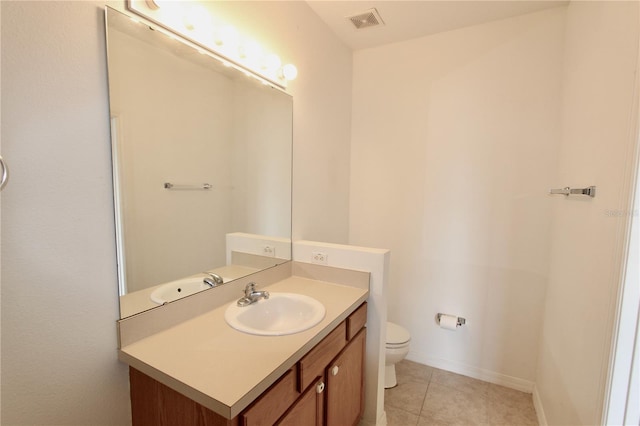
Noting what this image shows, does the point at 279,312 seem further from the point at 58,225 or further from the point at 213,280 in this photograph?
the point at 58,225

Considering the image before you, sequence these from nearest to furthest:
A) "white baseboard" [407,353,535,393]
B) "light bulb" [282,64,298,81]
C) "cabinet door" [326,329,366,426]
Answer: "cabinet door" [326,329,366,426] → "light bulb" [282,64,298,81] → "white baseboard" [407,353,535,393]

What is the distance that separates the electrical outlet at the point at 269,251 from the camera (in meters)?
1.72

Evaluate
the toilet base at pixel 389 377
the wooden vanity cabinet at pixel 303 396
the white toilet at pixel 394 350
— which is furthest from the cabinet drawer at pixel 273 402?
the toilet base at pixel 389 377

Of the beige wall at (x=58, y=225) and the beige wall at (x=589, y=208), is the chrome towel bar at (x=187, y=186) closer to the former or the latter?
the beige wall at (x=58, y=225)

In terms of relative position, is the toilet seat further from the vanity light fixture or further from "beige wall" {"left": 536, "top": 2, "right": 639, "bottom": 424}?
the vanity light fixture

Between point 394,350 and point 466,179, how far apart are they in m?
1.35

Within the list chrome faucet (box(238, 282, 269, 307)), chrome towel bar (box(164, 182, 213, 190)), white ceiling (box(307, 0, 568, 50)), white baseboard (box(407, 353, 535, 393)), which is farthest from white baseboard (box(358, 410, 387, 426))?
white ceiling (box(307, 0, 568, 50))

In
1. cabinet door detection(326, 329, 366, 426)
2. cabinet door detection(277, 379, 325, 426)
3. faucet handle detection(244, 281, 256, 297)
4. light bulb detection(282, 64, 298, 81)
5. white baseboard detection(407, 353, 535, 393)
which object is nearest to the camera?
cabinet door detection(277, 379, 325, 426)

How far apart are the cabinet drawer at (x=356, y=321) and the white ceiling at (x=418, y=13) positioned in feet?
6.23

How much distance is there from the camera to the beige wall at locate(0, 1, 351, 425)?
786 millimetres

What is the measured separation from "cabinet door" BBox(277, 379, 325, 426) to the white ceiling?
2.20 m

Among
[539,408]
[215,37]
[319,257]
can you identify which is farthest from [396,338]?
[215,37]

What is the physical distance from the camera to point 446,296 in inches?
93.0

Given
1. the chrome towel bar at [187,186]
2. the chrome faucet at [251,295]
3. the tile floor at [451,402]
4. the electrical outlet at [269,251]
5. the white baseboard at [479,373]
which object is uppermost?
the chrome towel bar at [187,186]
